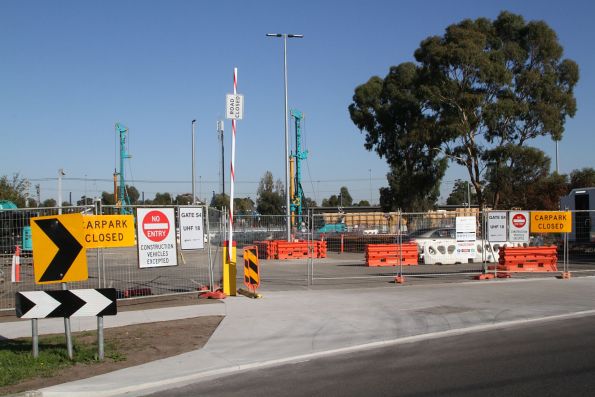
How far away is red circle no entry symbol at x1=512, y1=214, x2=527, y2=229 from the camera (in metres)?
19.2

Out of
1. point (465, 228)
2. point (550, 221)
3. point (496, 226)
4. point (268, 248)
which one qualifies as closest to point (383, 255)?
point (465, 228)

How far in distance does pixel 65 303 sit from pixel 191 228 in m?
6.26

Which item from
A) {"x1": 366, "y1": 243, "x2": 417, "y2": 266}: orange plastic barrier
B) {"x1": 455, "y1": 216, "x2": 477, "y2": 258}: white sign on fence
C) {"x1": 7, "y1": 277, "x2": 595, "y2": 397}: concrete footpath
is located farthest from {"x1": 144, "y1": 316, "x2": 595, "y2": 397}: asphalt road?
{"x1": 366, "y1": 243, "x2": 417, "y2": 266}: orange plastic barrier

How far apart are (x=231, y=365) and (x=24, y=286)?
33.2 feet

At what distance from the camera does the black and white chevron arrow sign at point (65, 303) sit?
818 centimetres

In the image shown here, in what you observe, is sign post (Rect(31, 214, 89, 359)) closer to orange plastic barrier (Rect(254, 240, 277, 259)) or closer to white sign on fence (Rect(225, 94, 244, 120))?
white sign on fence (Rect(225, 94, 244, 120))

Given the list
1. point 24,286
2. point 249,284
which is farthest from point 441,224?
point 24,286

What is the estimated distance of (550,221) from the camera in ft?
63.2

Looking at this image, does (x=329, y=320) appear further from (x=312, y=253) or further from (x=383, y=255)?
(x=383, y=255)

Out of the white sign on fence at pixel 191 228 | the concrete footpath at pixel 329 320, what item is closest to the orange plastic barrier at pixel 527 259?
the concrete footpath at pixel 329 320

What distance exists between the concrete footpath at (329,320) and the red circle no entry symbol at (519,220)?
2149mm

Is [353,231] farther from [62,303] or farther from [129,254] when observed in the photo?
[62,303]

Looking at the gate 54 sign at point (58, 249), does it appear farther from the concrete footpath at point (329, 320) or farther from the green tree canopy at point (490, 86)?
the green tree canopy at point (490, 86)

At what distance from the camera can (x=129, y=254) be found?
17.3 meters
